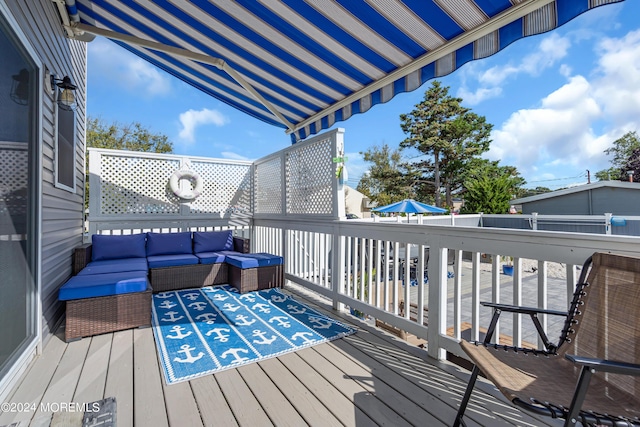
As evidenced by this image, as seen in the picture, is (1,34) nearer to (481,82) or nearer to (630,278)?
(630,278)

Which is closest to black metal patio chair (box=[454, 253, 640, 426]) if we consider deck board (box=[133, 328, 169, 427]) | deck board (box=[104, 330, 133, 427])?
deck board (box=[133, 328, 169, 427])

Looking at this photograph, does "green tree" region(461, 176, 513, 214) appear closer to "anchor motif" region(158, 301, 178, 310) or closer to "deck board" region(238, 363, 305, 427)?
"anchor motif" region(158, 301, 178, 310)

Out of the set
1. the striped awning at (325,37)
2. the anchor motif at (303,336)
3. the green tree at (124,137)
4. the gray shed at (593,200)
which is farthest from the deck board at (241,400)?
the green tree at (124,137)

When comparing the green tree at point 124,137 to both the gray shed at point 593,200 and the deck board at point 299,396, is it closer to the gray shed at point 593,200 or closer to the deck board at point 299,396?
the deck board at point 299,396

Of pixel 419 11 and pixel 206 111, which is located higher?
pixel 206 111

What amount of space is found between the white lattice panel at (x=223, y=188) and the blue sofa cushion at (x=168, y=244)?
1.36 meters

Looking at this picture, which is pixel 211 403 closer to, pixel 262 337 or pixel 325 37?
pixel 262 337

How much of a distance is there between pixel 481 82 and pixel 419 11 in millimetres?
43696

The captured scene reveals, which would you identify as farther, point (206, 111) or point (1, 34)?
point (206, 111)

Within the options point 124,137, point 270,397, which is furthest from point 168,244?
point 124,137

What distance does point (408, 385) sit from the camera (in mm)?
2098

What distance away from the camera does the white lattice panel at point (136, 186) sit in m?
5.55

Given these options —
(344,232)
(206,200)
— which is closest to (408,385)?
(344,232)

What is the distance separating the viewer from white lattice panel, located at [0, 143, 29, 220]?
193cm
